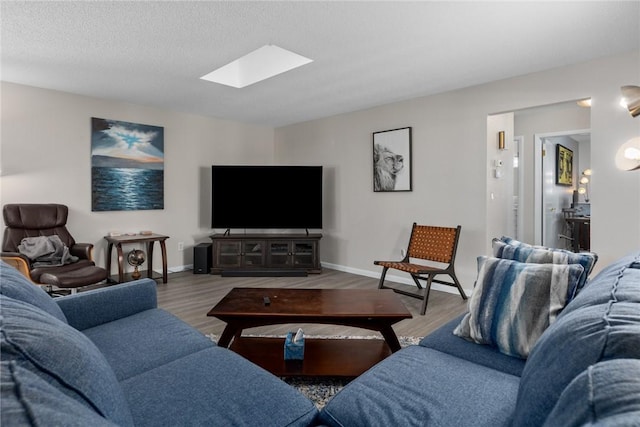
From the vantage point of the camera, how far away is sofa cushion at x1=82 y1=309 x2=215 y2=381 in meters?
1.47

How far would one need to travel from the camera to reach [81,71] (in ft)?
11.4

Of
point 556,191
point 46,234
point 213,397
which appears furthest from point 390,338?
point 556,191

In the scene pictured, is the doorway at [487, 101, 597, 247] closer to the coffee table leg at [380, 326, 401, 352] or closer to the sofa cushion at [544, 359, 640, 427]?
the coffee table leg at [380, 326, 401, 352]

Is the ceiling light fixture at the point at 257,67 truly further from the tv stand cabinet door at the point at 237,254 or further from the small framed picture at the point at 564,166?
the small framed picture at the point at 564,166

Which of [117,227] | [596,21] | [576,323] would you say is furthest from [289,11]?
[117,227]

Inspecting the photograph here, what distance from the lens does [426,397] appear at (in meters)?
1.21

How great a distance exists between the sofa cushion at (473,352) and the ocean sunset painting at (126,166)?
4391 millimetres

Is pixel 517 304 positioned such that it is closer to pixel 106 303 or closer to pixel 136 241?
pixel 106 303

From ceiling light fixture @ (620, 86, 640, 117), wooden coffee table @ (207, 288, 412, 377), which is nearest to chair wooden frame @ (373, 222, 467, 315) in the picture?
wooden coffee table @ (207, 288, 412, 377)

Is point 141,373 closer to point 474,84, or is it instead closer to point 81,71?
point 81,71

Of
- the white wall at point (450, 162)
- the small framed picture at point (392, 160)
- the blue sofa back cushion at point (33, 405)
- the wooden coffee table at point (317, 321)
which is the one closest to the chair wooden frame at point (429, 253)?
the white wall at point (450, 162)

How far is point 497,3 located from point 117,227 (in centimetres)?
477

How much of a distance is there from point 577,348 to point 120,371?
5.00ft

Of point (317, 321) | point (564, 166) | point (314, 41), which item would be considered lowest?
point (317, 321)
